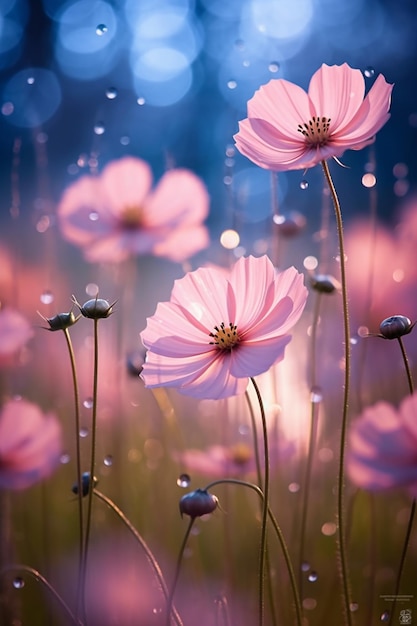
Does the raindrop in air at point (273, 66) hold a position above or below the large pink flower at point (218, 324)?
above

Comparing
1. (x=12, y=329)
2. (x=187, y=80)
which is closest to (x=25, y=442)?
(x=12, y=329)

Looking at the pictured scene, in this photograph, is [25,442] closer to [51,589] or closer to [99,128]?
[51,589]

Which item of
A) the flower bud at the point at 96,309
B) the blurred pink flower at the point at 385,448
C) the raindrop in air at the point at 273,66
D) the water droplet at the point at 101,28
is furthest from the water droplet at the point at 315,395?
the water droplet at the point at 101,28

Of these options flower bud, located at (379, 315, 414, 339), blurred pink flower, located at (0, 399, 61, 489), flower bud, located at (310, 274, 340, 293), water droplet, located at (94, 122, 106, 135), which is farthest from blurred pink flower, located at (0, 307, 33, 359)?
flower bud, located at (379, 315, 414, 339)

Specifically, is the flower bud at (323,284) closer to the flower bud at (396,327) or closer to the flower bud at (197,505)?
the flower bud at (396,327)

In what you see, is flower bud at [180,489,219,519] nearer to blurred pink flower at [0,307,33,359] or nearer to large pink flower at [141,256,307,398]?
large pink flower at [141,256,307,398]

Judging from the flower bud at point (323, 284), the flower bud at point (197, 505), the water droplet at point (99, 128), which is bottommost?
the flower bud at point (197, 505)

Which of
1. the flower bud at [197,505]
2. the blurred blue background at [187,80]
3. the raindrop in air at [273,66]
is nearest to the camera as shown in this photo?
the flower bud at [197,505]
